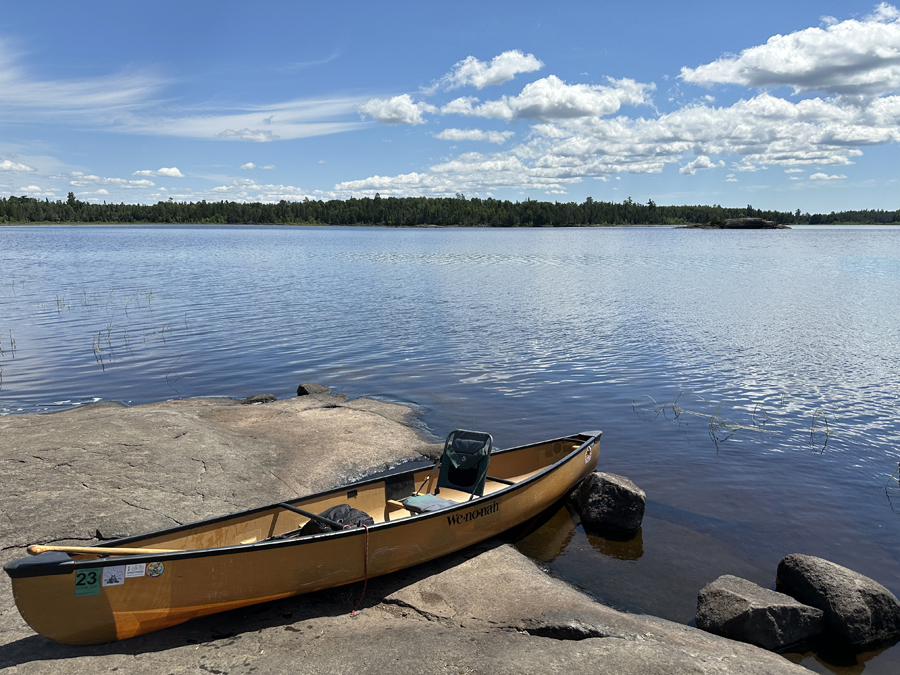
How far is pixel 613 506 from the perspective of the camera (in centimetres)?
984

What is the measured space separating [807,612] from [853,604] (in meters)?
0.58

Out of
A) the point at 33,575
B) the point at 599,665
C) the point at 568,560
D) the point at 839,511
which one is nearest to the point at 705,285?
the point at 839,511

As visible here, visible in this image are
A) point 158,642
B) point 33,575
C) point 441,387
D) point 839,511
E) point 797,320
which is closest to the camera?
point 33,575

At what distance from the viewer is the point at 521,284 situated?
137ft

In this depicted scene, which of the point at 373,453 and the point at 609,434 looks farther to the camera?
the point at 609,434

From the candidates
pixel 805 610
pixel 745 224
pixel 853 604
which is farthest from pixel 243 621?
pixel 745 224

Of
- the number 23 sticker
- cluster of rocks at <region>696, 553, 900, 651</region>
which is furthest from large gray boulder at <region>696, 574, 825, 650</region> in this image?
the number 23 sticker

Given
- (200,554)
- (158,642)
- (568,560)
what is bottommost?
(568,560)

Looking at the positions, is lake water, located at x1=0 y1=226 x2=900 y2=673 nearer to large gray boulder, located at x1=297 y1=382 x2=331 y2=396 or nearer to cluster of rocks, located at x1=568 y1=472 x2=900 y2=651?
cluster of rocks, located at x1=568 y1=472 x2=900 y2=651

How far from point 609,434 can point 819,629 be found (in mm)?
7257

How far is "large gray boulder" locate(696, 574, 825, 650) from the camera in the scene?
6.94 m

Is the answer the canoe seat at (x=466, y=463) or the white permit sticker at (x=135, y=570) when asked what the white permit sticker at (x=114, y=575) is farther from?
the canoe seat at (x=466, y=463)

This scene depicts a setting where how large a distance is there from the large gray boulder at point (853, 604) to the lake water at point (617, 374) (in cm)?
27

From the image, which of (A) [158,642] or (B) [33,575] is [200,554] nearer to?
(A) [158,642]
